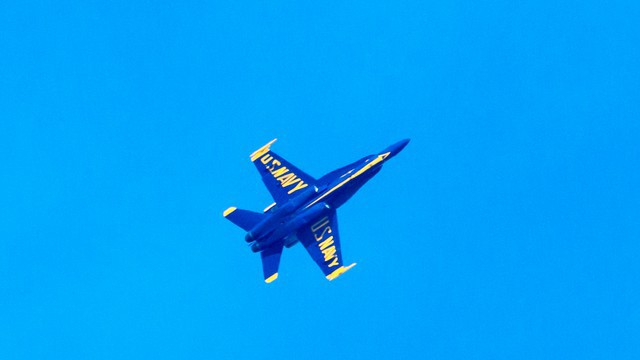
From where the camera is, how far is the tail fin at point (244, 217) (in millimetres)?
94562

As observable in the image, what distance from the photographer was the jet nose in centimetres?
9688

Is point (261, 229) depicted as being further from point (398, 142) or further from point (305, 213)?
point (398, 142)

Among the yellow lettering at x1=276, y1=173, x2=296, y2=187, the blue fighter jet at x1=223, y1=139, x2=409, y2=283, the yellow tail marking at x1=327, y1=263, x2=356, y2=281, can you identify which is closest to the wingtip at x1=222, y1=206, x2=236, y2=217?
the blue fighter jet at x1=223, y1=139, x2=409, y2=283

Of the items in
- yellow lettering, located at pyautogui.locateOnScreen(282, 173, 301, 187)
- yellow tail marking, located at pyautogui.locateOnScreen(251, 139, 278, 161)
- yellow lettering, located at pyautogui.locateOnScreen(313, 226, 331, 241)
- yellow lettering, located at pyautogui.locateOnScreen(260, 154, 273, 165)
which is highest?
yellow tail marking, located at pyautogui.locateOnScreen(251, 139, 278, 161)

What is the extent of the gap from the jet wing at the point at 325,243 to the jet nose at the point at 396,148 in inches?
348

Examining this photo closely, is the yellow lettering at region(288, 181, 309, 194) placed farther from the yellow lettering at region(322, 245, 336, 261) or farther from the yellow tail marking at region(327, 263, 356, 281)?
the yellow tail marking at region(327, 263, 356, 281)

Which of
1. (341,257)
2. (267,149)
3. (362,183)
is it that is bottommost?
(341,257)

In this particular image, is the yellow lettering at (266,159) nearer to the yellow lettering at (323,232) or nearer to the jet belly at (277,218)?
the jet belly at (277,218)

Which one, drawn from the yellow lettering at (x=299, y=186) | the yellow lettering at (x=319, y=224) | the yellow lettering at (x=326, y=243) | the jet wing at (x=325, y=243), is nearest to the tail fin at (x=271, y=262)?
the jet wing at (x=325, y=243)

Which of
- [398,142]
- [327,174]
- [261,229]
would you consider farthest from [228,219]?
[398,142]

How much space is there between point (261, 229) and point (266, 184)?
5829 millimetres

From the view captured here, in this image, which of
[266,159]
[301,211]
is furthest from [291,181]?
[301,211]

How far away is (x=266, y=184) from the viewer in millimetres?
97000

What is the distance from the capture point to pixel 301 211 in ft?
311
